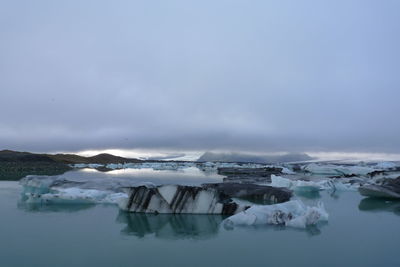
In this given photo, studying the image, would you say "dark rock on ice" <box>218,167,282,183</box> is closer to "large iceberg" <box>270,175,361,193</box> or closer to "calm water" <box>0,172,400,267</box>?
"large iceberg" <box>270,175,361,193</box>

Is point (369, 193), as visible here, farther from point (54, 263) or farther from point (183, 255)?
point (54, 263)

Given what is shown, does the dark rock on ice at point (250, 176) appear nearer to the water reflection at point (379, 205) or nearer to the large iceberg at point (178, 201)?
the water reflection at point (379, 205)

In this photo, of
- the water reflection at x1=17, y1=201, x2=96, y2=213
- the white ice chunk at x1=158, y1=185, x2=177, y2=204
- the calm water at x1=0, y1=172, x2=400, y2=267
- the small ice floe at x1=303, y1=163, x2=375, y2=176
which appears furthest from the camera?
the small ice floe at x1=303, y1=163, x2=375, y2=176

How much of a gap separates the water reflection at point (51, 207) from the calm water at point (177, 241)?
160mm

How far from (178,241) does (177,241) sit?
2 cm

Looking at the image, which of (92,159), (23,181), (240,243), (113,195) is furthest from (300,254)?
(92,159)

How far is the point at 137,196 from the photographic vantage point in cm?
803

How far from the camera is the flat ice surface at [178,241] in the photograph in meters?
4.62

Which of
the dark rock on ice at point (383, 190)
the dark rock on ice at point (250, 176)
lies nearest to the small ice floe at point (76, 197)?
the dark rock on ice at point (383, 190)

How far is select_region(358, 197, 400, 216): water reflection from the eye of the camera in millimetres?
9602

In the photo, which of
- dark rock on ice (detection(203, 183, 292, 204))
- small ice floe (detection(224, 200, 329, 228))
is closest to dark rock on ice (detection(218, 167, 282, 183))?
dark rock on ice (detection(203, 183, 292, 204))

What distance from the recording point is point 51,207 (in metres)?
8.73

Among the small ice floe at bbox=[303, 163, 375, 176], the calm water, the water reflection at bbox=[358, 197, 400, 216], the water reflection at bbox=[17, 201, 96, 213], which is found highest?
the small ice floe at bbox=[303, 163, 375, 176]

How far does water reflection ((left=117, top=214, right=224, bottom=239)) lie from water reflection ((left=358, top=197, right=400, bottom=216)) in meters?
4.71
